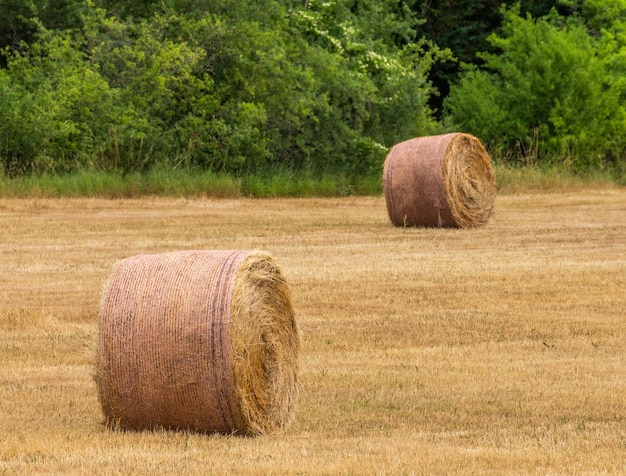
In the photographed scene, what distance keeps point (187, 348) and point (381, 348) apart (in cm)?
413

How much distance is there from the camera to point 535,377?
10.5 metres

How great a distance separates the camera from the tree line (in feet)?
103

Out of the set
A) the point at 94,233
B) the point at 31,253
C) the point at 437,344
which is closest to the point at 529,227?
the point at 94,233

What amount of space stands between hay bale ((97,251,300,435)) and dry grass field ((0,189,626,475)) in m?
0.16

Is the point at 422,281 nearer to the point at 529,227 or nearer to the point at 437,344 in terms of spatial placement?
the point at 437,344

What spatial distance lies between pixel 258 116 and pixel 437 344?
2081 cm

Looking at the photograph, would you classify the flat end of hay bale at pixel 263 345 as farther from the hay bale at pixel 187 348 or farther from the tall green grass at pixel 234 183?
the tall green grass at pixel 234 183

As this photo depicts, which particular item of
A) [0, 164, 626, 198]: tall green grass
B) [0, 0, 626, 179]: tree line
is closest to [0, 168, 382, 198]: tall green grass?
[0, 164, 626, 198]: tall green grass

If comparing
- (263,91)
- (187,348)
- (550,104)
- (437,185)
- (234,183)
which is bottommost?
(234,183)

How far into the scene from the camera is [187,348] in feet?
27.0

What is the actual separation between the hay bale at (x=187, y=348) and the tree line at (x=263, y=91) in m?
22.0

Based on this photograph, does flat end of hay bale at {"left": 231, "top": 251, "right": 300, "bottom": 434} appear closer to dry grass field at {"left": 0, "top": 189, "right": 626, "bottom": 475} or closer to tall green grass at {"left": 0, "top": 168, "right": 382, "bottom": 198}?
dry grass field at {"left": 0, "top": 189, "right": 626, "bottom": 475}

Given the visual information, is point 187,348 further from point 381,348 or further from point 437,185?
point 437,185

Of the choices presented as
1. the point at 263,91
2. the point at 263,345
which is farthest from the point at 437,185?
the point at 263,345
